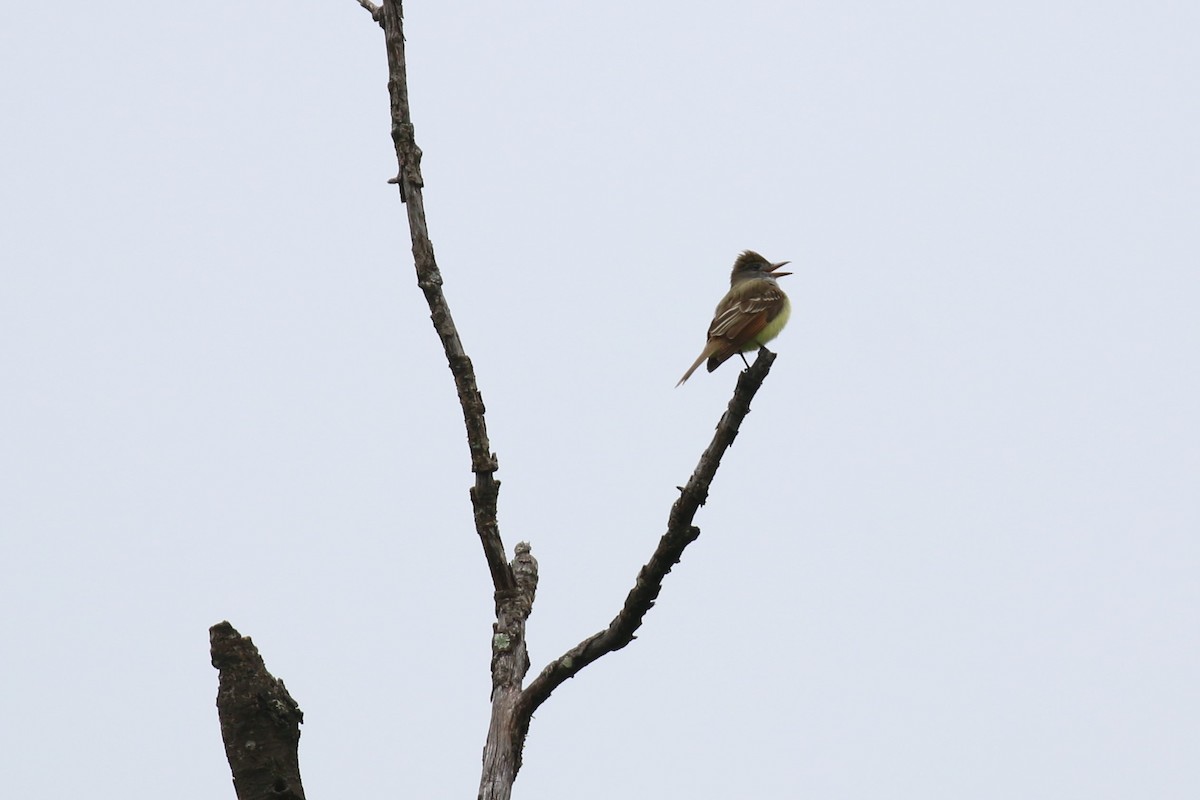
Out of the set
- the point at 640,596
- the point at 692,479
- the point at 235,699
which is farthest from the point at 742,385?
the point at 235,699

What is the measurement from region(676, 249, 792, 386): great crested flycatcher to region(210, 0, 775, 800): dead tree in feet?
8.71

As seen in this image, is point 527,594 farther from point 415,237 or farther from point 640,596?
point 415,237

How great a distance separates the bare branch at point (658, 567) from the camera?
5.91m

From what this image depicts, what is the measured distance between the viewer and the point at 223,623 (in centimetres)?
555

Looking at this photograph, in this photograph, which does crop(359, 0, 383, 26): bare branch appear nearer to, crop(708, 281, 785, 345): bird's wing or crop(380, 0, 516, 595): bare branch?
crop(380, 0, 516, 595): bare branch

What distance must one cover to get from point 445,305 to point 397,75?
1206 mm

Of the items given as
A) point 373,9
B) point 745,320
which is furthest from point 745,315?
point 373,9

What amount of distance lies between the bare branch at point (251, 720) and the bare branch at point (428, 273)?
1465 millimetres

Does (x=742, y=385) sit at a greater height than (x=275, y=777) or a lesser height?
greater

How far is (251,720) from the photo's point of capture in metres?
5.51

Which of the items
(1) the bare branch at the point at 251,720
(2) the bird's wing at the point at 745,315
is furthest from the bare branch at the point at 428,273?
(2) the bird's wing at the point at 745,315

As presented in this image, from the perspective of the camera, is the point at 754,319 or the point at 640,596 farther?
the point at 754,319

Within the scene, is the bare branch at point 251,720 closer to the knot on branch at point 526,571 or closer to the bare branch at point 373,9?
the knot on branch at point 526,571

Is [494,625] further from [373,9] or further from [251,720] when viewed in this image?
[373,9]
